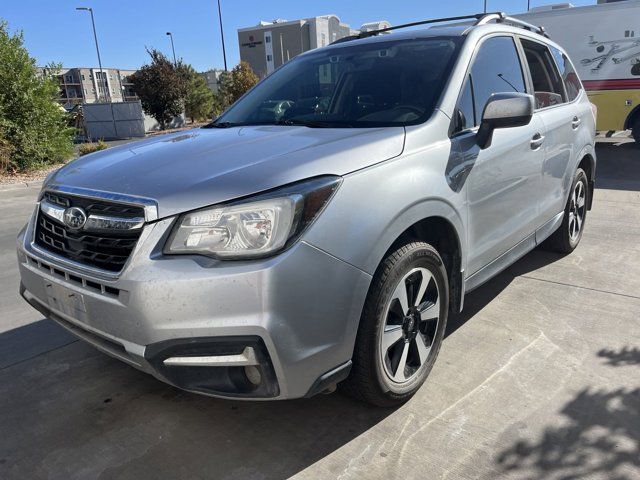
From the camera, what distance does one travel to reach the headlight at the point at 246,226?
192cm

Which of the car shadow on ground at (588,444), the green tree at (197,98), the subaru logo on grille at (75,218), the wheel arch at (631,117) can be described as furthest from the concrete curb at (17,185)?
the green tree at (197,98)

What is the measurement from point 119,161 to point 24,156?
11.8 m

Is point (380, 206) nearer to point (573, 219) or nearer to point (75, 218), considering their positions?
point (75, 218)

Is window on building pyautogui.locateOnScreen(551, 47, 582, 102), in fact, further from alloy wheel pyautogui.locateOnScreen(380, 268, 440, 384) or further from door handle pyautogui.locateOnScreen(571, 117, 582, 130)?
alloy wheel pyautogui.locateOnScreen(380, 268, 440, 384)

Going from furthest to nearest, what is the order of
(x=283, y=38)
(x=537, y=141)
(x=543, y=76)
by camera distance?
(x=283, y=38) < (x=543, y=76) < (x=537, y=141)

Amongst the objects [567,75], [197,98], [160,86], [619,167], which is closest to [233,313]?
[567,75]

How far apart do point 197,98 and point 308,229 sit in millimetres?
34048

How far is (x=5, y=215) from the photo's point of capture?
8070mm

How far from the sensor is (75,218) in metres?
2.22

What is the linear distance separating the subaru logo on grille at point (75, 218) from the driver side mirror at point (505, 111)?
2.03 meters

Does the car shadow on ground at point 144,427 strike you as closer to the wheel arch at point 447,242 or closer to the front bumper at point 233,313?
the front bumper at point 233,313

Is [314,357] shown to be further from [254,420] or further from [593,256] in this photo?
[593,256]

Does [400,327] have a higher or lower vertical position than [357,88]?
lower

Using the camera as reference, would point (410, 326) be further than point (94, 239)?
Yes
